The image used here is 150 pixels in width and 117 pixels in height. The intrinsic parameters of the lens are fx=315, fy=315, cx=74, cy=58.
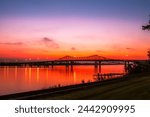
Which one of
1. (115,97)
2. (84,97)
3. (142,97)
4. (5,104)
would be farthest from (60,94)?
(5,104)

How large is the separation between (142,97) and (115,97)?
1.34 m

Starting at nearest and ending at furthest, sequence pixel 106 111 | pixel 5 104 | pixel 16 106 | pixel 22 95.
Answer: pixel 106 111, pixel 16 106, pixel 5 104, pixel 22 95

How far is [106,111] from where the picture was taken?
10.7m

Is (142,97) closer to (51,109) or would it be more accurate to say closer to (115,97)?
(115,97)

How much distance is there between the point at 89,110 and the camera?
36.0ft

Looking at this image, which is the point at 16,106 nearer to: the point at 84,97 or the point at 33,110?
the point at 33,110

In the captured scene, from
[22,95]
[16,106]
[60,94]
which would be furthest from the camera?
[60,94]

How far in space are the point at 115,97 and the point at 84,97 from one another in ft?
5.24

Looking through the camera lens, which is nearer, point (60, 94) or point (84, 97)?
point (84, 97)

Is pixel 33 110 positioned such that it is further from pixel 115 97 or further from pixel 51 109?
pixel 115 97

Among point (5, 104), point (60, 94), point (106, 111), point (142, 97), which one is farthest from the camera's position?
point (60, 94)

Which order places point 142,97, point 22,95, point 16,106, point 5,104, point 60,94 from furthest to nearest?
point 60,94
point 22,95
point 142,97
point 5,104
point 16,106

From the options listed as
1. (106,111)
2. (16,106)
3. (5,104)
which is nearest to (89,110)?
(106,111)

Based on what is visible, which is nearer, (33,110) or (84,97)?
(33,110)
